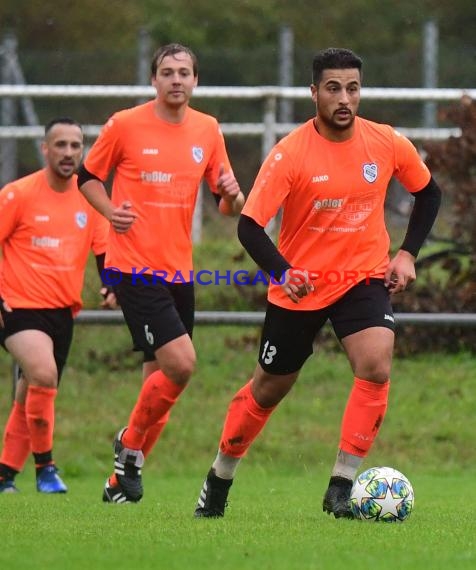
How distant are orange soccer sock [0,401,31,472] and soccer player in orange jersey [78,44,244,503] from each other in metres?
1.61

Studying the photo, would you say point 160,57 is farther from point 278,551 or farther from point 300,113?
point 300,113

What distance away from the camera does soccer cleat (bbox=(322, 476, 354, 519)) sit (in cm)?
757

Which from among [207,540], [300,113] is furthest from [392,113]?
[207,540]

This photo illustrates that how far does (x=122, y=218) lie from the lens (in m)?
8.94

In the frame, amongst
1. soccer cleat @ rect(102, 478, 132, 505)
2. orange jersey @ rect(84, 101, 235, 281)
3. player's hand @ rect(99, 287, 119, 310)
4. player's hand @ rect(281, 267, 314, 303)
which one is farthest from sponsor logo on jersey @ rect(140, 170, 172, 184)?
player's hand @ rect(281, 267, 314, 303)

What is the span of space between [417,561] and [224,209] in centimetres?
372

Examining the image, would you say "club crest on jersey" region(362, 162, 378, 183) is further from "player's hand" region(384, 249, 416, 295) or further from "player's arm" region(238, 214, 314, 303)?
"player's arm" region(238, 214, 314, 303)

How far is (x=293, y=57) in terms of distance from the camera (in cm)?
1570

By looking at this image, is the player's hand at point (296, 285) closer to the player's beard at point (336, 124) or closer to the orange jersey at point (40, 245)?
the player's beard at point (336, 124)

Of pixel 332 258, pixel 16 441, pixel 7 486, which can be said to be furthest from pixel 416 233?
pixel 7 486

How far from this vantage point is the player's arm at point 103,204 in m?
8.94

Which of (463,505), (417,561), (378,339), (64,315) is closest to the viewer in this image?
(417,561)

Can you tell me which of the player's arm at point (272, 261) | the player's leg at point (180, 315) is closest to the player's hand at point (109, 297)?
the player's leg at point (180, 315)

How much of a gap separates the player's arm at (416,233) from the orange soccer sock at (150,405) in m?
1.84
